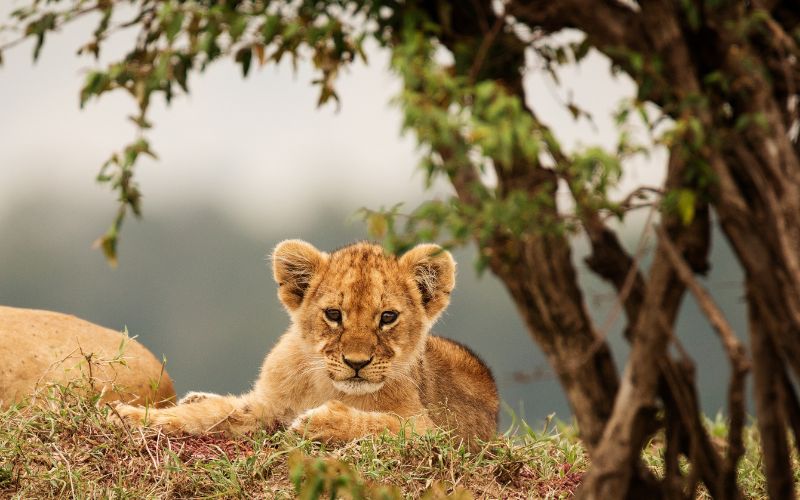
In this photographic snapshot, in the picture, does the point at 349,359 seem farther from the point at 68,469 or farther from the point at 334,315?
the point at 68,469

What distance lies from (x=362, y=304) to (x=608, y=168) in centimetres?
288

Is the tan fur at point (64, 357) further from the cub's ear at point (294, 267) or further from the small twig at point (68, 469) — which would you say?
the cub's ear at point (294, 267)

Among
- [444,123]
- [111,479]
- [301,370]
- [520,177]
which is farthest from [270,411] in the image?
[444,123]

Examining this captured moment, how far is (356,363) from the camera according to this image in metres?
6.28

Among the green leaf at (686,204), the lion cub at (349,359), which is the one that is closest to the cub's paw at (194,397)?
the lion cub at (349,359)

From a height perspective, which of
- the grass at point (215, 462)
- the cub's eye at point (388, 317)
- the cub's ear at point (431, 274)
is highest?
the cub's ear at point (431, 274)

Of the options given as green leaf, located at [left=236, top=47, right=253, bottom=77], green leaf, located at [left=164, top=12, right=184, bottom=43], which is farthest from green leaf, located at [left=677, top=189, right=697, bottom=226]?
green leaf, located at [left=164, top=12, right=184, bottom=43]

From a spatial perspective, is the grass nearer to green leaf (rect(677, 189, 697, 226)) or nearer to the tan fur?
the tan fur

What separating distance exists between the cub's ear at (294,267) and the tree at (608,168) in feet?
7.07

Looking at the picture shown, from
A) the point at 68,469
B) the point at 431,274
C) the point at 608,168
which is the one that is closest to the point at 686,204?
the point at 608,168

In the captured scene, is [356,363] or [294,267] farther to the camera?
[294,267]

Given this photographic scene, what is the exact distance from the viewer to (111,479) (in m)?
5.89

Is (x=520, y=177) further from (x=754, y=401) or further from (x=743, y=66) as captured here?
(x=754, y=401)

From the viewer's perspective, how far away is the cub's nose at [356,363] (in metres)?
6.27
